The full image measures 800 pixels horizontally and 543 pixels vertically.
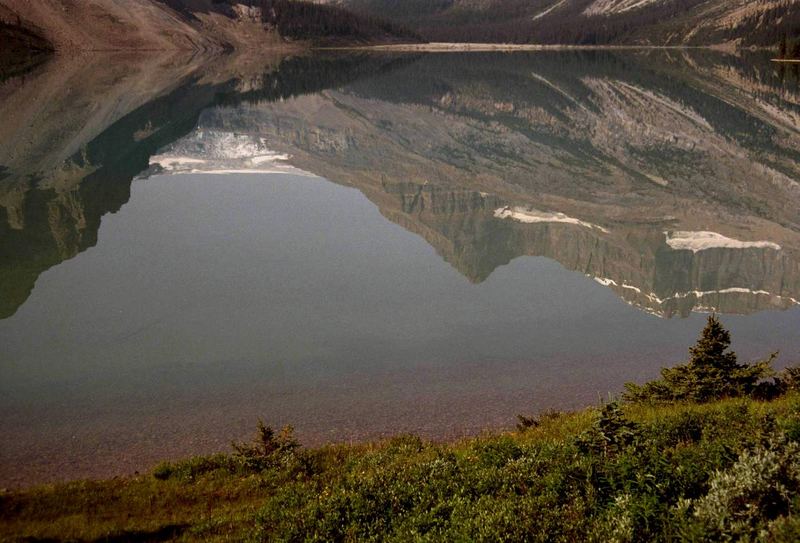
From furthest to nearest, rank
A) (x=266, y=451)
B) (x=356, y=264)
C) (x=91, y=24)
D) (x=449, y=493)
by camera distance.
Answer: (x=91, y=24) → (x=356, y=264) → (x=266, y=451) → (x=449, y=493)

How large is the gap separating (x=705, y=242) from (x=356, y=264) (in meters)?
20.9

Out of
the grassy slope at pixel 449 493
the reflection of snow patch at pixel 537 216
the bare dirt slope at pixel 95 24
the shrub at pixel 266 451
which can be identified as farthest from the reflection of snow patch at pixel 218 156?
the bare dirt slope at pixel 95 24

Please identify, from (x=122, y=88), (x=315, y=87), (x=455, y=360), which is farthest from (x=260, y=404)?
(x=315, y=87)

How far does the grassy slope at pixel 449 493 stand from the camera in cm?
999

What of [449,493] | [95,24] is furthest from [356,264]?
[95,24]

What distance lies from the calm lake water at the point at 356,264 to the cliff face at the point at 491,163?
284 mm

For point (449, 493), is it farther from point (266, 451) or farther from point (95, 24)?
point (95, 24)

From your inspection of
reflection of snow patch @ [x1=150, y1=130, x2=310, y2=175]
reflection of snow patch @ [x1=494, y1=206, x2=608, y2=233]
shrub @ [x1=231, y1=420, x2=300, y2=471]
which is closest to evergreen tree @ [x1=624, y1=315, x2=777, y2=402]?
shrub @ [x1=231, y1=420, x2=300, y2=471]

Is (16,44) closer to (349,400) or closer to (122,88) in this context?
(122,88)

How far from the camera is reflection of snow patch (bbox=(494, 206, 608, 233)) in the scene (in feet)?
162

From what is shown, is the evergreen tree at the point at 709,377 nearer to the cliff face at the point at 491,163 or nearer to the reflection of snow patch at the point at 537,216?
the cliff face at the point at 491,163

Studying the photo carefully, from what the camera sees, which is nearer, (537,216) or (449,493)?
(449,493)

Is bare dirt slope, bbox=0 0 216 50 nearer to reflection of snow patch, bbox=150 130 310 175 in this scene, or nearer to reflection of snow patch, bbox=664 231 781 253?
reflection of snow patch, bbox=150 130 310 175

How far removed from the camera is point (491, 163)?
66.4 meters
